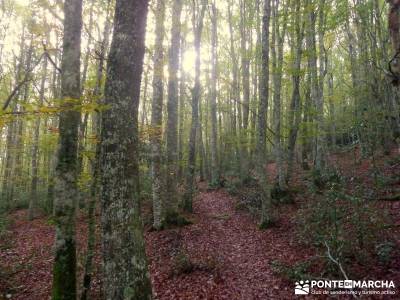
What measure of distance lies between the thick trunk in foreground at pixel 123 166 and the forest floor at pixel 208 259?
2764mm

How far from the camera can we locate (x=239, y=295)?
5.87 m

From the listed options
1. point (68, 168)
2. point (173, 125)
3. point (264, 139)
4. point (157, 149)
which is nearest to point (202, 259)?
point (68, 168)

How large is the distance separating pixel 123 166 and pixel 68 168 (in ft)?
6.65

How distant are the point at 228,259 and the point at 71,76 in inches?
226

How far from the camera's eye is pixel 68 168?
5246 mm

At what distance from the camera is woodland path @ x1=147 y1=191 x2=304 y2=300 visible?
240 inches

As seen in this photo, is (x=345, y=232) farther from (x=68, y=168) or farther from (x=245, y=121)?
(x=245, y=121)

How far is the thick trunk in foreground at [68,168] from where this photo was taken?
4.96 meters

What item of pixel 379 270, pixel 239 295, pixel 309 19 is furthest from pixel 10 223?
pixel 309 19

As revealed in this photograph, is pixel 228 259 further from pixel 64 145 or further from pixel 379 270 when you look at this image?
pixel 64 145

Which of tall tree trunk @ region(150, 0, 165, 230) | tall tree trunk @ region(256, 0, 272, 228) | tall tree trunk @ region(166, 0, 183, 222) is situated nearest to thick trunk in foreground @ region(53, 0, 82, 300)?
tall tree trunk @ region(150, 0, 165, 230)

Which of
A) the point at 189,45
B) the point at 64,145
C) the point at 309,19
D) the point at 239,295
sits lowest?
the point at 239,295

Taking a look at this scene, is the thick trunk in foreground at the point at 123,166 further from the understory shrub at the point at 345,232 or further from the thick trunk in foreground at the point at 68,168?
the understory shrub at the point at 345,232

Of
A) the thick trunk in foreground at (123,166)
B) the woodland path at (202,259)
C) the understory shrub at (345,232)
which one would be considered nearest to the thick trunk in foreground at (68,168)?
the woodland path at (202,259)
